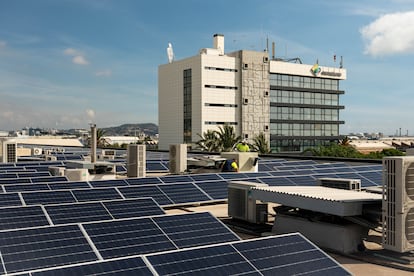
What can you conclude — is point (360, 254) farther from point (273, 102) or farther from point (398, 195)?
point (273, 102)

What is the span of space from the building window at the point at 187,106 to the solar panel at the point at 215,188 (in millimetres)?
81402

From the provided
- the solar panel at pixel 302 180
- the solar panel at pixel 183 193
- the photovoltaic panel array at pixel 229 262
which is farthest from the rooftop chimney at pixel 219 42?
the photovoltaic panel array at pixel 229 262

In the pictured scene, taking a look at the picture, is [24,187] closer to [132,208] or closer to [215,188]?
[132,208]

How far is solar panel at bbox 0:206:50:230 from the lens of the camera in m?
14.5

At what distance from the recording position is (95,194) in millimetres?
21391

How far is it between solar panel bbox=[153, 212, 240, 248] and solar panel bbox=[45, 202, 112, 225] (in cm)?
390

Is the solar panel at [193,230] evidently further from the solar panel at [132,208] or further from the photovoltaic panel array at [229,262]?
the solar panel at [132,208]

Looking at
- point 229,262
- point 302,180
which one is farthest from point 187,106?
point 229,262

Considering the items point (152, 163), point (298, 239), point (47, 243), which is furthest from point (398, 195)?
point (152, 163)

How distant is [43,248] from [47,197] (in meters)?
9.20

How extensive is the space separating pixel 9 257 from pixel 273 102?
10943 cm

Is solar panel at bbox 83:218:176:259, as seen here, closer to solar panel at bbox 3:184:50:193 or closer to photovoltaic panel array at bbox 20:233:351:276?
photovoltaic panel array at bbox 20:233:351:276

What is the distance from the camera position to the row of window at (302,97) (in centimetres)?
11744

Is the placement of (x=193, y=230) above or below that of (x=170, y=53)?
below
